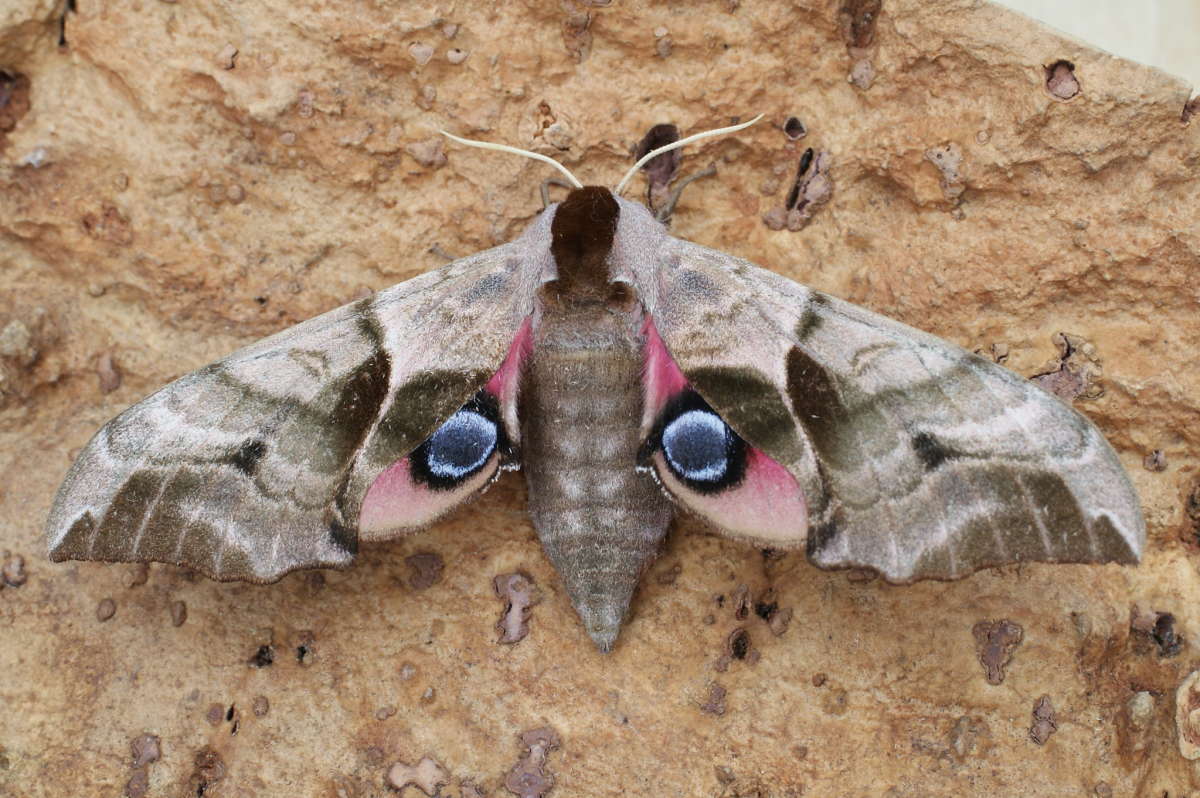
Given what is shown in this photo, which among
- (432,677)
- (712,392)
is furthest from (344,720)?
(712,392)

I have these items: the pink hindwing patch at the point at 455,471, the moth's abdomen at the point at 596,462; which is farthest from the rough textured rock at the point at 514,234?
the pink hindwing patch at the point at 455,471

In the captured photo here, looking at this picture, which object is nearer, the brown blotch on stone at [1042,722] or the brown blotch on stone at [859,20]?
the brown blotch on stone at [1042,722]

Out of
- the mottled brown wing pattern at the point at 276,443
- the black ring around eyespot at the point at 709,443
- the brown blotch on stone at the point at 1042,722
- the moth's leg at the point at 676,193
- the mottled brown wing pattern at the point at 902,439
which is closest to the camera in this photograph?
the mottled brown wing pattern at the point at 902,439

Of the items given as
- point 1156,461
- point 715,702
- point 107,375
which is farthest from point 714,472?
point 107,375

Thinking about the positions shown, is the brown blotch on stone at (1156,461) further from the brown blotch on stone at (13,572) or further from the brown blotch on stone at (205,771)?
the brown blotch on stone at (13,572)

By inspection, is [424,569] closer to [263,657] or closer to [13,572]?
[263,657]

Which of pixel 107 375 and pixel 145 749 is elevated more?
pixel 107 375

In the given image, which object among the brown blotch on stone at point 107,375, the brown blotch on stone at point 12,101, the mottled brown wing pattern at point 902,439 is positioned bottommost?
the brown blotch on stone at point 107,375
